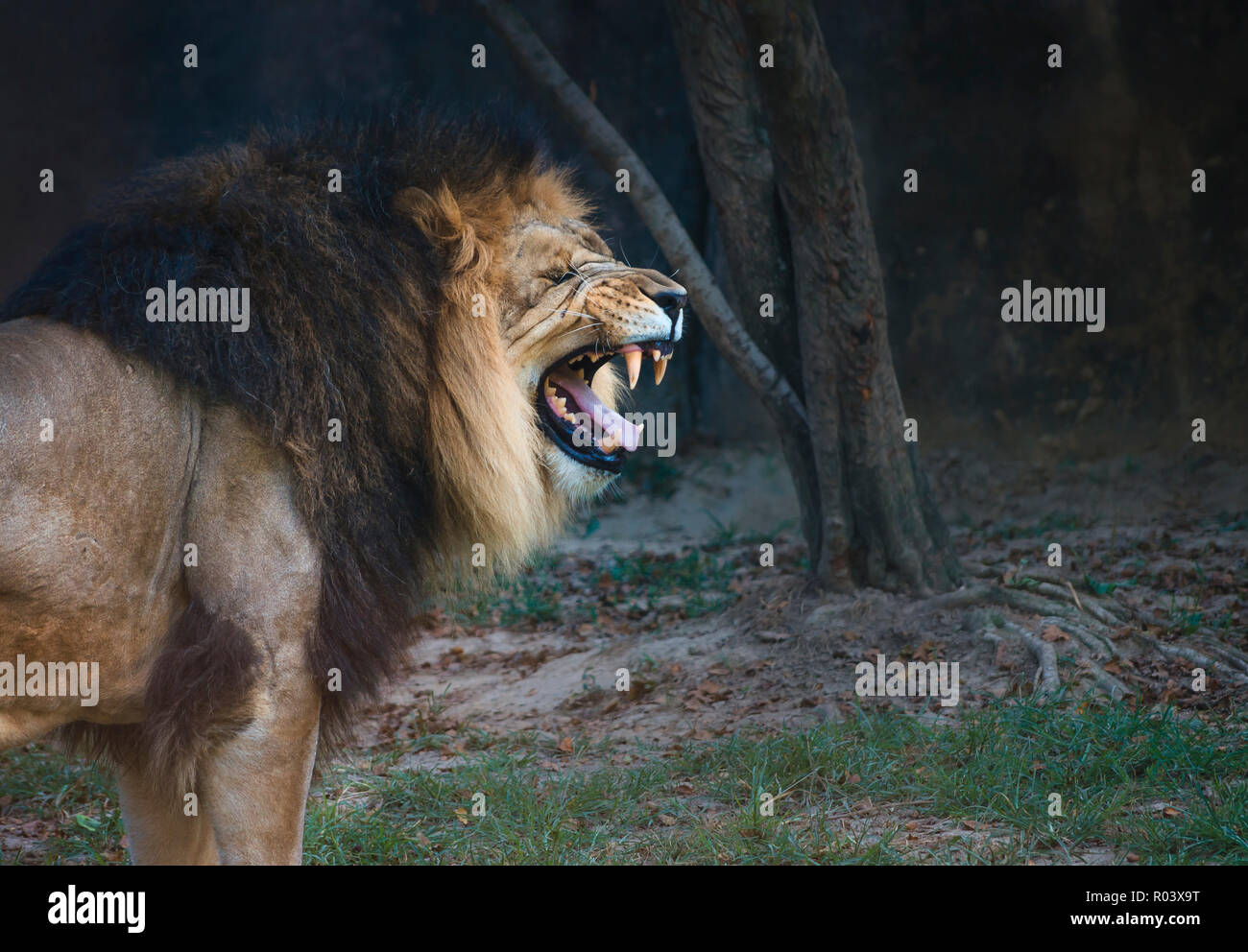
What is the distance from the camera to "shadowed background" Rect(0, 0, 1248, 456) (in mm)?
10047

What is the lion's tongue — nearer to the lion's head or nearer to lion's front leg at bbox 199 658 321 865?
the lion's head

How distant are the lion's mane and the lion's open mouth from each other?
158 mm

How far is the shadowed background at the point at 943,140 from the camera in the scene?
1005 centimetres

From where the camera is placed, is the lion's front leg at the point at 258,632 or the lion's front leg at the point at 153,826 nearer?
the lion's front leg at the point at 258,632

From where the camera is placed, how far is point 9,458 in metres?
2.96

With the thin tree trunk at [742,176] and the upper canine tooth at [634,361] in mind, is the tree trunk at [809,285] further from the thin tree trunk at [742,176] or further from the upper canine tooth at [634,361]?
the upper canine tooth at [634,361]

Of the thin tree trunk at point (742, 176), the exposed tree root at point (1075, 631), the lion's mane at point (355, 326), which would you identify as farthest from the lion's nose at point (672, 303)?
the thin tree trunk at point (742, 176)

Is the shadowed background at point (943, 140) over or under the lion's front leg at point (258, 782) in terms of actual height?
over

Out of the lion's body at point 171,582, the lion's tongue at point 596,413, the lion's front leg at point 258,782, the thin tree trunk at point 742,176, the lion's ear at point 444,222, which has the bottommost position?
the lion's front leg at point 258,782

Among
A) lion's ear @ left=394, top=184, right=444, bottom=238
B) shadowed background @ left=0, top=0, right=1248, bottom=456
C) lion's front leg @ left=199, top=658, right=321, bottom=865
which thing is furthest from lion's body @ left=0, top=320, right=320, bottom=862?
shadowed background @ left=0, top=0, right=1248, bottom=456

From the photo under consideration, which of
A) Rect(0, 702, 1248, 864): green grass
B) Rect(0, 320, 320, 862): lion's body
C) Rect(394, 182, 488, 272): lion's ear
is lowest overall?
Rect(0, 702, 1248, 864): green grass

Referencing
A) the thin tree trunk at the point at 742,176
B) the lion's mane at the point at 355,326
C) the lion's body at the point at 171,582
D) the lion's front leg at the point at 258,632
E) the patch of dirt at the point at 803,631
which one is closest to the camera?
the lion's body at the point at 171,582

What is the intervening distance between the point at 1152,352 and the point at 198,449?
890 centimetres

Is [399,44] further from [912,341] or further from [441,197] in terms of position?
[441,197]
